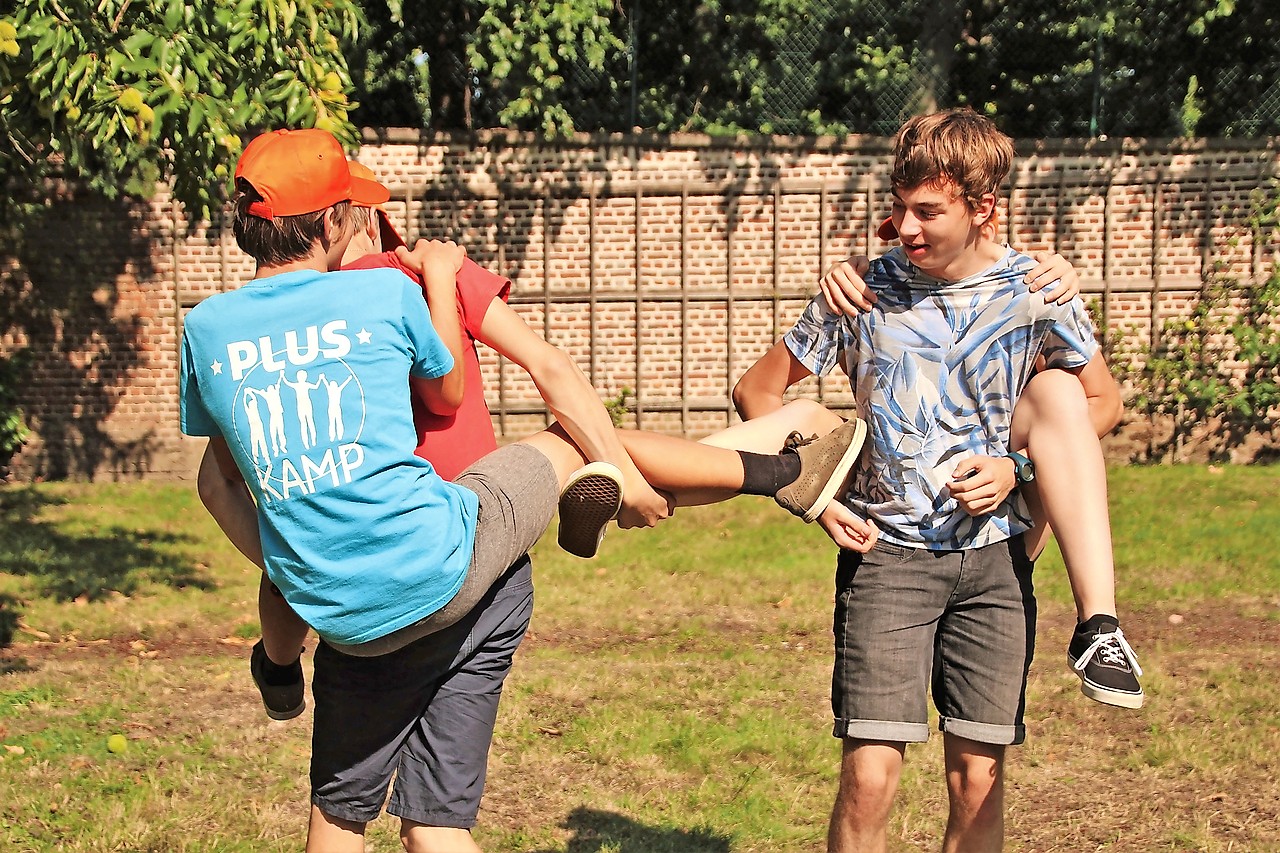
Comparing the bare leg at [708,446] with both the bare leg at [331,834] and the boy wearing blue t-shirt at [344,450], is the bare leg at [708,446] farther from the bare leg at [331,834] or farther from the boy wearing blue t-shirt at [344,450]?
the bare leg at [331,834]

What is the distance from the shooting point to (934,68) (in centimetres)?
1375

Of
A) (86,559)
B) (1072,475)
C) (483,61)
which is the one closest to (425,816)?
(1072,475)

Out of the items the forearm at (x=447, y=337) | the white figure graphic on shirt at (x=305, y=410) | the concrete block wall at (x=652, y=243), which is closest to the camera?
the white figure graphic on shirt at (x=305, y=410)

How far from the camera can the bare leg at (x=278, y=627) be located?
337cm

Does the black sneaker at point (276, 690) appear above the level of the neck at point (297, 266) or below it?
below

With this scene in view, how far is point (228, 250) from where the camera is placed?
1255 cm

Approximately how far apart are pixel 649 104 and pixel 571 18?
1.82 meters

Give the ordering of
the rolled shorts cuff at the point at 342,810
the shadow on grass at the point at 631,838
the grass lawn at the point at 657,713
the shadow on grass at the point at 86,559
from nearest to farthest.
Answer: the rolled shorts cuff at the point at 342,810
the shadow on grass at the point at 631,838
the grass lawn at the point at 657,713
the shadow on grass at the point at 86,559

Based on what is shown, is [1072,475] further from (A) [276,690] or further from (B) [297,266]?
(A) [276,690]

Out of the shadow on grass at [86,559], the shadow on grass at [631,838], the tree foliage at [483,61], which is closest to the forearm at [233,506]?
the shadow on grass at [631,838]

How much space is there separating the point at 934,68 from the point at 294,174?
11992mm

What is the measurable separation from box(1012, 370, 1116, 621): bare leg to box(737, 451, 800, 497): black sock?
25.7 inches

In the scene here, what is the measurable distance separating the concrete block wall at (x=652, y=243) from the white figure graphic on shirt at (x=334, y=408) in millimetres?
9819

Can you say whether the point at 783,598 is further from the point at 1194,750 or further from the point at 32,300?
the point at 32,300
